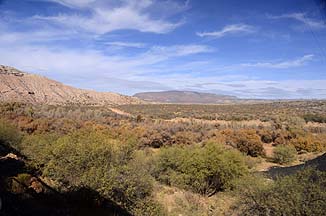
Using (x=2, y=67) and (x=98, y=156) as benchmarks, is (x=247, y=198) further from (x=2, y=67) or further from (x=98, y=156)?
(x=2, y=67)

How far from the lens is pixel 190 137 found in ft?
139

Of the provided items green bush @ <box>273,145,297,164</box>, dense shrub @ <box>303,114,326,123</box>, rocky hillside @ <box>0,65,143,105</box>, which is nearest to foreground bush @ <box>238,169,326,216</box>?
green bush @ <box>273,145,297,164</box>

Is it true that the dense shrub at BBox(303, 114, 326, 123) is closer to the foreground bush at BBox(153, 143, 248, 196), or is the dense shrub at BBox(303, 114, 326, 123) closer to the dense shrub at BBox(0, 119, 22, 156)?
the foreground bush at BBox(153, 143, 248, 196)

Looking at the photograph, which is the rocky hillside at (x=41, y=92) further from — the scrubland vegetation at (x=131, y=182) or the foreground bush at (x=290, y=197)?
the foreground bush at (x=290, y=197)

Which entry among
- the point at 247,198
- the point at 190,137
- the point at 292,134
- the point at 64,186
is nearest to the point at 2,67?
Result: the point at 190,137

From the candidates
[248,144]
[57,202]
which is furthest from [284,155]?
[57,202]

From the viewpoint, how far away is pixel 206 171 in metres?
22.9

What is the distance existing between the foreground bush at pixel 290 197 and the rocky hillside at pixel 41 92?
7834 cm

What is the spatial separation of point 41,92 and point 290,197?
333 feet

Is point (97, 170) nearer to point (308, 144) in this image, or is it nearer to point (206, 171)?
point (206, 171)

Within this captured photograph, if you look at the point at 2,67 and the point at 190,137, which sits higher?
the point at 2,67

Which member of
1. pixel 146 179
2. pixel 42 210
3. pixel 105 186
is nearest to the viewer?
pixel 42 210

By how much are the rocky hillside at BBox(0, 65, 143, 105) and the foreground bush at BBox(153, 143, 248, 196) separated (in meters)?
69.4

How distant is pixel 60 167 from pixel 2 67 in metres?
107
